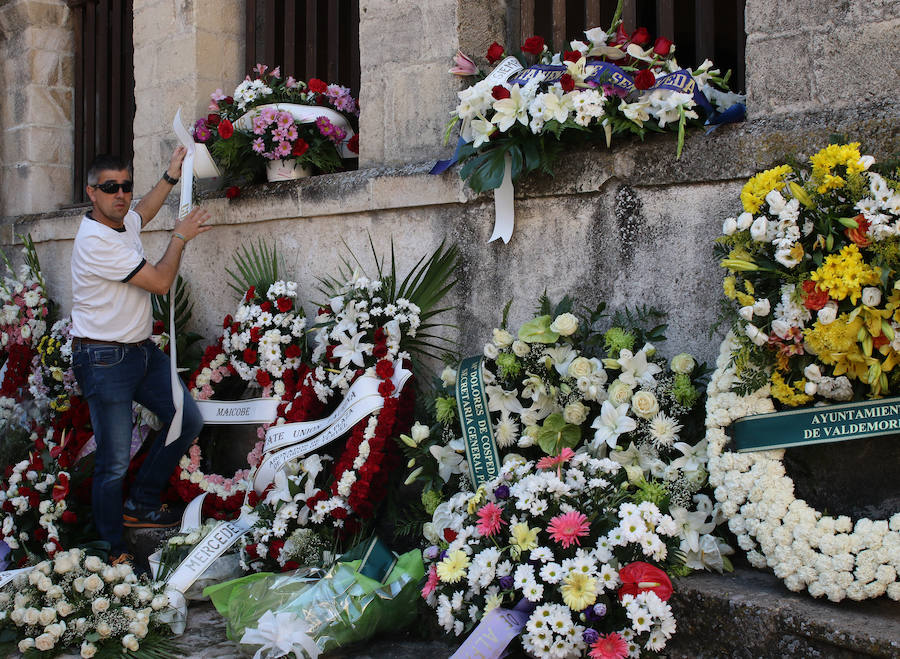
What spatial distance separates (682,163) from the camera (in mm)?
3426

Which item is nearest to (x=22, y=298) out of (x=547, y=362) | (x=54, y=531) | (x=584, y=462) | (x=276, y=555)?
(x=54, y=531)

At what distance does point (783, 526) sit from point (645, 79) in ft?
5.52

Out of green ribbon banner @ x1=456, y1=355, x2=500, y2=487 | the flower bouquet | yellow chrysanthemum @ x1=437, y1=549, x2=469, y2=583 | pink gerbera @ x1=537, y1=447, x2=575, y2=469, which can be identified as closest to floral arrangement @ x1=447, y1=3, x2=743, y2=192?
the flower bouquet

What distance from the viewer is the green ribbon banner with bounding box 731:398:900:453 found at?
263 centimetres

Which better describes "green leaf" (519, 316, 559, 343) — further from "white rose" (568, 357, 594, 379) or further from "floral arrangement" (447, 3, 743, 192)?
"floral arrangement" (447, 3, 743, 192)

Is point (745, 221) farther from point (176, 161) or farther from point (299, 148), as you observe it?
point (176, 161)

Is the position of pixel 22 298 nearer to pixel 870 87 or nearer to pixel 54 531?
pixel 54 531

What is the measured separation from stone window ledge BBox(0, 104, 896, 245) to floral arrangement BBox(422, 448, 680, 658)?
1189mm

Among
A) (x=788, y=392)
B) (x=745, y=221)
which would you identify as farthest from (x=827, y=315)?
(x=745, y=221)

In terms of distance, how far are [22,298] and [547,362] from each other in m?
4.18

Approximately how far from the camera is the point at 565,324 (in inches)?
134

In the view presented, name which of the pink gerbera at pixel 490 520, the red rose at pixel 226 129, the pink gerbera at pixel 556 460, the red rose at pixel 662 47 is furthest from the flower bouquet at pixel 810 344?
the red rose at pixel 226 129

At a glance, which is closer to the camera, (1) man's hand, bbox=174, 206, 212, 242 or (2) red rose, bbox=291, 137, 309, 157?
(1) man's hand, bbox=174, 206, 212, 242

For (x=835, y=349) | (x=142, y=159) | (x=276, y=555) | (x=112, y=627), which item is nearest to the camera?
(x=835, y=349)
